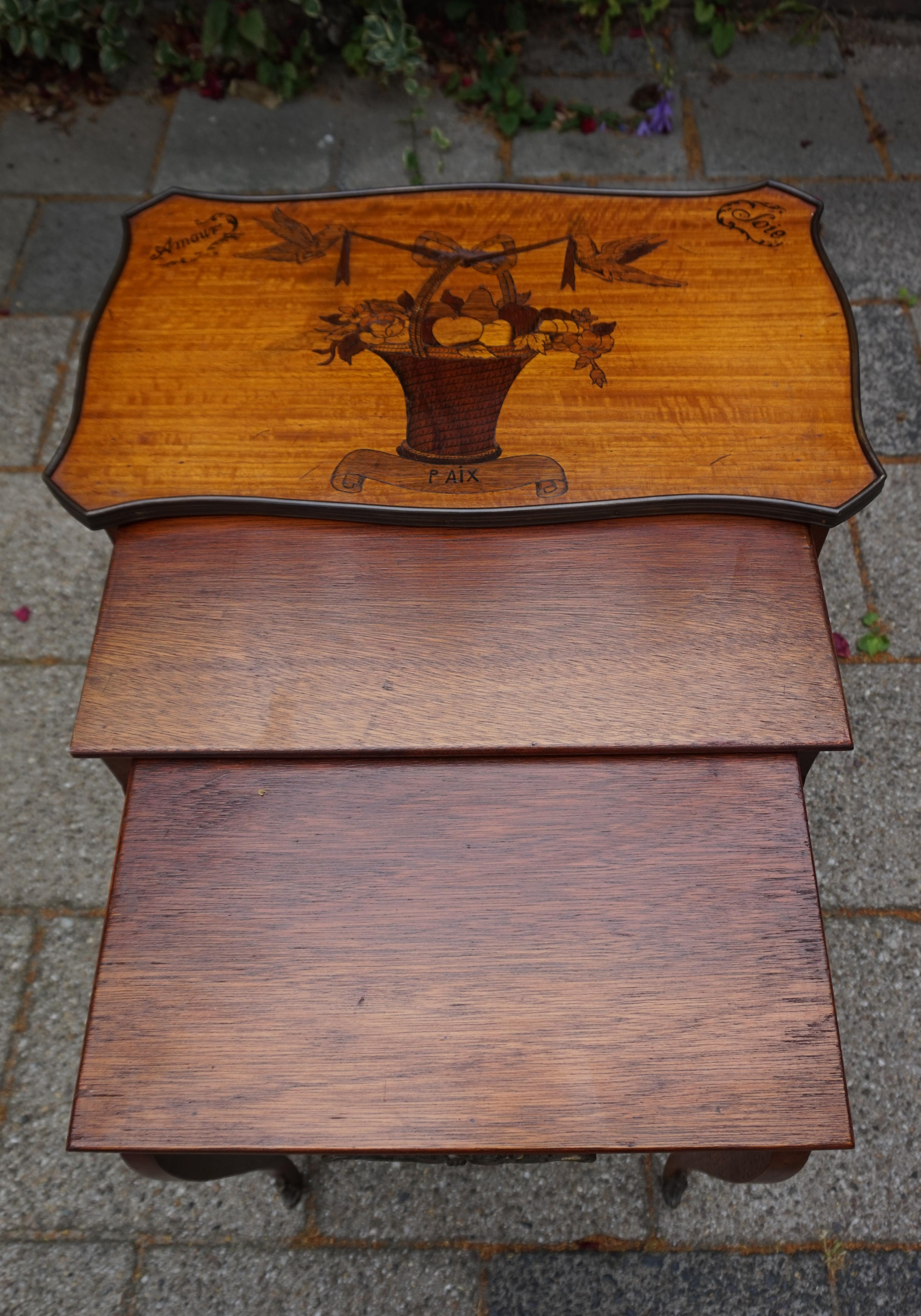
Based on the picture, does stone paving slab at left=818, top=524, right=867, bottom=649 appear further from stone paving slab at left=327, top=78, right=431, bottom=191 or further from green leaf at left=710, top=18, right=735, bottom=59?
green leaf at left=710, top=18, right=735, bottom=59

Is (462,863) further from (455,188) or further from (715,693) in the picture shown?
(455,188)

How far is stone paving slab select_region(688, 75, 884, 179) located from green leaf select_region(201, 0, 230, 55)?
1.66 metres

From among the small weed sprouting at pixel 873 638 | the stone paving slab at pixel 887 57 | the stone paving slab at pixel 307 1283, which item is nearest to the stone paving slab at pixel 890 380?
the small weed sprouting at pixel 873 638

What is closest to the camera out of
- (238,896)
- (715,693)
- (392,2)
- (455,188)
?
(238,896)

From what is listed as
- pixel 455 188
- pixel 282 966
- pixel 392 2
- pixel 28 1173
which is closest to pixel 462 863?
pixel 282 966

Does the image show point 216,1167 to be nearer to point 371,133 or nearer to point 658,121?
point 371,133

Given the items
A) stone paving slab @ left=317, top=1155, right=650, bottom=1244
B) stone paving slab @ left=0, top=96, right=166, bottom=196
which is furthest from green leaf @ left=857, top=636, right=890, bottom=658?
stone paving slab @ left=0, top=96, right=166, bottom=196

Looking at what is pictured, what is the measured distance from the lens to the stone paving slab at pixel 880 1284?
1.74 metres

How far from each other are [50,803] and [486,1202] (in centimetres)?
130

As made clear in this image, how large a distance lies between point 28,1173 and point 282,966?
1.01 meters

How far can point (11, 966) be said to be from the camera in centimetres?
203

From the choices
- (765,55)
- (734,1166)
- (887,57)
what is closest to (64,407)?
(734,1166)

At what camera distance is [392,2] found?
305cm

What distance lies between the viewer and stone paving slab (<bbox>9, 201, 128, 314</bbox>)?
295cm
